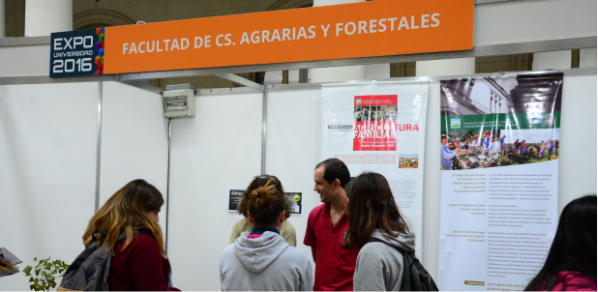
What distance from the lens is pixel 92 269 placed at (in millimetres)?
1953

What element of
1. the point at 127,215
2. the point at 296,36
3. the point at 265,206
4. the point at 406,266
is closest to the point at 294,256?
the point at 265,206

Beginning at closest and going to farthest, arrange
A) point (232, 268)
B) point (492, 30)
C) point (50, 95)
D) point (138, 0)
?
point (232, 268), point (492, 30), point (50, 95), point (138, 0)

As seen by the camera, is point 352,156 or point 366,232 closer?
point 366,232

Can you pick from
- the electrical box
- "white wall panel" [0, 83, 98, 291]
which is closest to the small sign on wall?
the electrical box

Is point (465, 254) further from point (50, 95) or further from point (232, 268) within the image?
point (50, 95)

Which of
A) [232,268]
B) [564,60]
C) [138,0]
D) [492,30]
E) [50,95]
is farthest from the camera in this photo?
[138,0]

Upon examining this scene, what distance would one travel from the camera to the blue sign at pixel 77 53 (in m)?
3.74

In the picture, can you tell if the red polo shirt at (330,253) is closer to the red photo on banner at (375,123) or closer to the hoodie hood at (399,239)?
the hoodie hood at (399,239)

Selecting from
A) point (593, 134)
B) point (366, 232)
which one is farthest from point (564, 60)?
point (366, 232)

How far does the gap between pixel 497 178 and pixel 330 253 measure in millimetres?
1565

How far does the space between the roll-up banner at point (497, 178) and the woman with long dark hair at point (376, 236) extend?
173cm

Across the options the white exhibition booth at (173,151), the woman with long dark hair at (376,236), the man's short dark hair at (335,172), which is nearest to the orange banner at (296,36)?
the white exhibition booth at (173,151)

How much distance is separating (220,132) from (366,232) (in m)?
2.81

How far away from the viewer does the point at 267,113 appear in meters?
4.36
